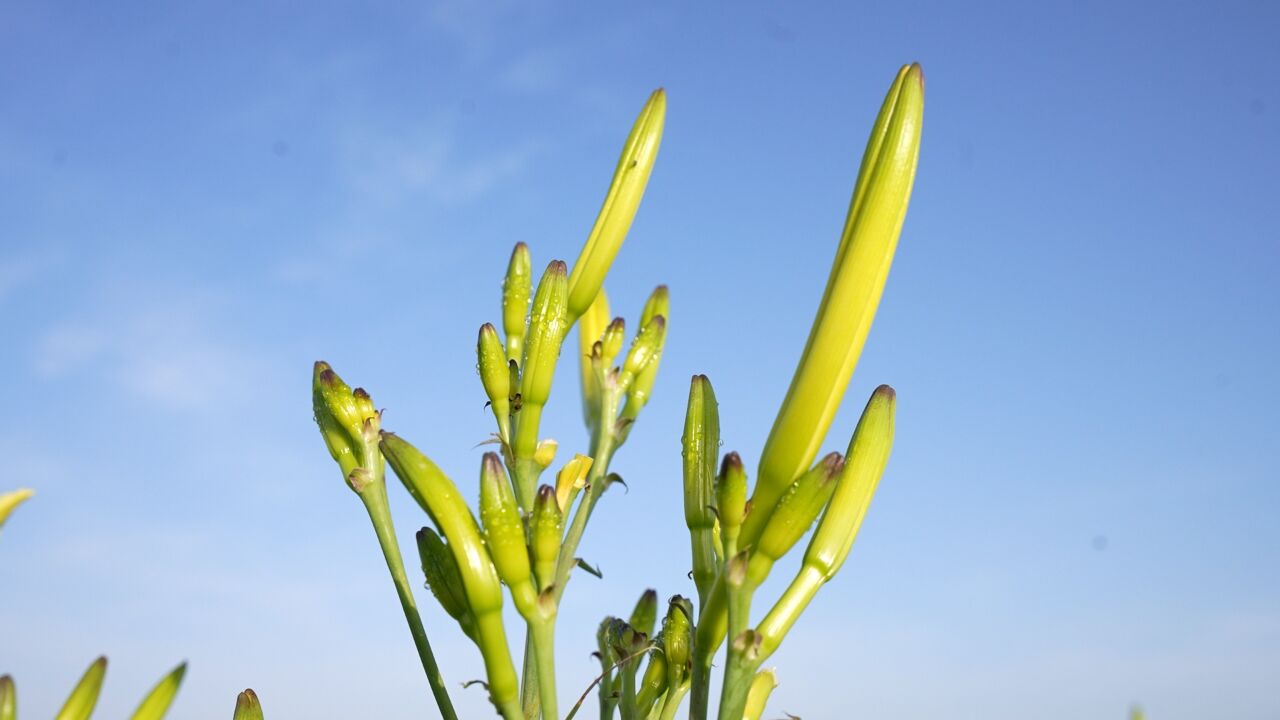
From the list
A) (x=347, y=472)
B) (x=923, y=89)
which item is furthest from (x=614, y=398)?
(x=923, y=89)

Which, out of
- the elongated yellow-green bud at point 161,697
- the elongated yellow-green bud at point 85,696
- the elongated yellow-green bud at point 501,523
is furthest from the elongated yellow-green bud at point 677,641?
the elongated yellow-green bud at point 85,696

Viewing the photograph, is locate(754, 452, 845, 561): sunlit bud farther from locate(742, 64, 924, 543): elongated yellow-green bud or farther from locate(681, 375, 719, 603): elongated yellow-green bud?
locate(681, 375, 719, 603): elongated yellow-green bud

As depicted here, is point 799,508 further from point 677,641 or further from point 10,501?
point 10,501

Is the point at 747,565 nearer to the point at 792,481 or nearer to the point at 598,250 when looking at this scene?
the point at 792,481

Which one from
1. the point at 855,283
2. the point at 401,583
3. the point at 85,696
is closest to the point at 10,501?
the point at 85,696

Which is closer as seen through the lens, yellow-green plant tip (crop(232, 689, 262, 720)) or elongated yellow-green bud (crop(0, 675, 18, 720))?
elongated yellow-green bud (crop(0, 675, 18, 720))

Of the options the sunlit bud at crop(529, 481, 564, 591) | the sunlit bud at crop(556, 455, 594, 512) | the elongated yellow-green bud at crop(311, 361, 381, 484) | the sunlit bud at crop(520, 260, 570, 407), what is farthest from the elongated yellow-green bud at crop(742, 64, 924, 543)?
the elongated yellow-green bud at crop(311, 361, 381, 484)
